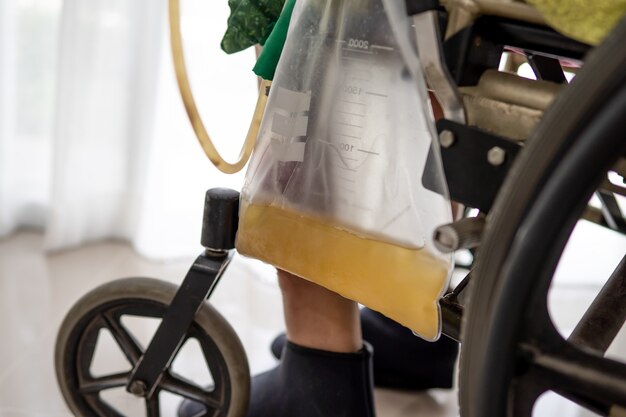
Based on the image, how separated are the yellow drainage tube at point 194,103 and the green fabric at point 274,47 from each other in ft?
0.12

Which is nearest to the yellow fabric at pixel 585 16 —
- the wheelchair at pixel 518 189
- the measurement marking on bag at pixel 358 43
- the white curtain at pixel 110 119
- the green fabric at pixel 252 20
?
the wheelchair at pixel 518 189

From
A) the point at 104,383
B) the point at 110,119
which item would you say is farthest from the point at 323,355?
the point at 110,119

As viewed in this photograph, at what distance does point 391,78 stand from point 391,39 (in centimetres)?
3

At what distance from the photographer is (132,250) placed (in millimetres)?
1578

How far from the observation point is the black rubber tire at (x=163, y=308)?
2.63 ft

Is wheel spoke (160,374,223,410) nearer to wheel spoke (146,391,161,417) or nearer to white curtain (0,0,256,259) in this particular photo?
wheel spoke (146,391,161,417)

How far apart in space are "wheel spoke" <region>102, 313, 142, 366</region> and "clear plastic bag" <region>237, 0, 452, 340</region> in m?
0.26

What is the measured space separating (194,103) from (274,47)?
116mm

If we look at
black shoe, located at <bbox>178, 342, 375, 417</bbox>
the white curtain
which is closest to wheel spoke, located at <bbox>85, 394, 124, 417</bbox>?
black shoe, located at <bbox>178, 342, 375, 417</bbox>

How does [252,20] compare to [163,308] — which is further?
[163,308]

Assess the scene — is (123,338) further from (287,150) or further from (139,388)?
(287,150)

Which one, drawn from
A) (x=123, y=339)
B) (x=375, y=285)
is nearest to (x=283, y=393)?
(x=123, y=339)

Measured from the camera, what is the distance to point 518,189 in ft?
1.38

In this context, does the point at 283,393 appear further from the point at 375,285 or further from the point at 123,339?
the point at 375,285
